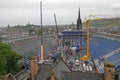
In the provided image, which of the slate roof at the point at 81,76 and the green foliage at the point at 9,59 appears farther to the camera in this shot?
the green foliage at the point at 9,59

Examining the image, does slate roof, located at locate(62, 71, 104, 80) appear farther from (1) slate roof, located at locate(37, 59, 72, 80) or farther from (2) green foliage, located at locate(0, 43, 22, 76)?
(2) green foliage, located at locate(0, 43, 22, 76)

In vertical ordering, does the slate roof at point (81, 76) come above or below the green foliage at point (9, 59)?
above

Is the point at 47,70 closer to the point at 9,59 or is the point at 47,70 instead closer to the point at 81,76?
the point at 81,76

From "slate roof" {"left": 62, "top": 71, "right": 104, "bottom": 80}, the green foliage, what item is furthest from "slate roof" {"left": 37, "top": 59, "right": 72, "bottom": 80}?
the green foliage

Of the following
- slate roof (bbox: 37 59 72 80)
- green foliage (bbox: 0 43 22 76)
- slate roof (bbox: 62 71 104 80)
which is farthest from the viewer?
green foliage (bbox: 0 43 22 76)

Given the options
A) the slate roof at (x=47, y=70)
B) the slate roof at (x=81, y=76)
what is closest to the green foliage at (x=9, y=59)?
the slate roof at (x=47, y=70)

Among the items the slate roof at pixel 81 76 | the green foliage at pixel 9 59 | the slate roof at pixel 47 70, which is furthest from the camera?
the green foliage at pixel 9 59

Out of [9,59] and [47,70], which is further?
[9,59]

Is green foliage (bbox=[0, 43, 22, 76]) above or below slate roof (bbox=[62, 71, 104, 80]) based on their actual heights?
below

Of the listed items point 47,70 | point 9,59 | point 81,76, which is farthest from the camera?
point 9,59

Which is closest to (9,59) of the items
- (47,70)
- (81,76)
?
(47,70)

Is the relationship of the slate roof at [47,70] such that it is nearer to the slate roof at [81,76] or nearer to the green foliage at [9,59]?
the slate roof at [81,76]

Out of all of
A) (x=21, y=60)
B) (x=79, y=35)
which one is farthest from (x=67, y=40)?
(x=21, y=60)

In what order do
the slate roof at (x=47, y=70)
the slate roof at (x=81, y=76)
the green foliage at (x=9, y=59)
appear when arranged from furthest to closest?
the green foliage at (x=9, y=59) → the slate roof at (x=47, y=70) → the slate roof at (x=81, y=76)
